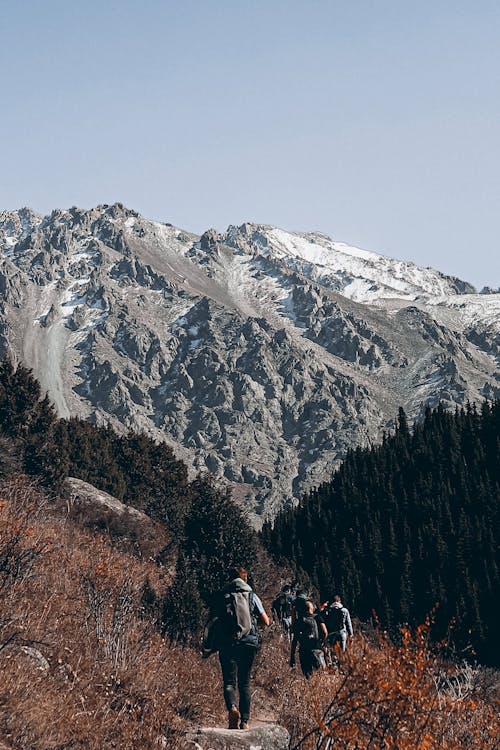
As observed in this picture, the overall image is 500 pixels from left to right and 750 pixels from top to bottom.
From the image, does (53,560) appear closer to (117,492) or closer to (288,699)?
(288,699)

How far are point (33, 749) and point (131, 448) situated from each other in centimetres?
Result: 4488

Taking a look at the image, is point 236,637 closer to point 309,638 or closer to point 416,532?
point 309,638

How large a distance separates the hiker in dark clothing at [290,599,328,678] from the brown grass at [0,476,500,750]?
921 mm

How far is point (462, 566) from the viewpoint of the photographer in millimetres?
60469

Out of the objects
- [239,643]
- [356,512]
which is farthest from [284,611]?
[356,512]

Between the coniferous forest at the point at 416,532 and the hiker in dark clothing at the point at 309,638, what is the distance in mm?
36788

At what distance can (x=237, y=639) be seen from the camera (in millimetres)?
9516

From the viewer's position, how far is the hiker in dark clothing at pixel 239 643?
365 inches

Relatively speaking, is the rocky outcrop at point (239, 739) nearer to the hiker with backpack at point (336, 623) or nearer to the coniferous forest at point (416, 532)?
the hiker with backpack at point (336, 623)

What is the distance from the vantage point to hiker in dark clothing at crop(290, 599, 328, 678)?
13.5 m

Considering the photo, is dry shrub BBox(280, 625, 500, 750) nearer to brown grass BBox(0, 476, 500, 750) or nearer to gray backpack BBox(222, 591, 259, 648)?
brown grass BBox(0, 476, 500, 750)

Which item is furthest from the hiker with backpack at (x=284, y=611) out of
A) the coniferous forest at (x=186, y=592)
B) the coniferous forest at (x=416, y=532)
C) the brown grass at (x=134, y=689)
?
the coniferous forest at (x=416, y=532)

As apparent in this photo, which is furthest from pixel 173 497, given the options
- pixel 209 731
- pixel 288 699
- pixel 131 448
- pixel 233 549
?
pixel 209 731

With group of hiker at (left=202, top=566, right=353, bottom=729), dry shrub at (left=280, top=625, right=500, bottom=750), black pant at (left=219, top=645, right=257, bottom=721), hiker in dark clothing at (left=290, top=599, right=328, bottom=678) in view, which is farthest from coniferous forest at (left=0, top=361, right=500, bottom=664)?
dry shrub at (left=280, top=625, right=500, bottom=750)
